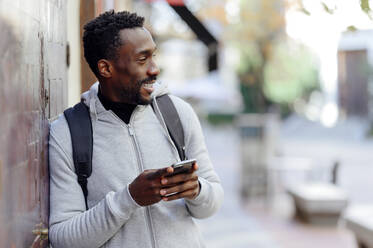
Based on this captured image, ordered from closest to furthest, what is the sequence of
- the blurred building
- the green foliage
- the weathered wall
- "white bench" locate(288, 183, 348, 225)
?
the weathered wall → "white bench" locate(288, 183, 348, 225) → the green foliage → the blurred building

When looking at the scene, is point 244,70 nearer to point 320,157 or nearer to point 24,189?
point 320,157

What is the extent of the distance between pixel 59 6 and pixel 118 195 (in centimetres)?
105

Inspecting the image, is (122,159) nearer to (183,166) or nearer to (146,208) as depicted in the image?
(146,208)

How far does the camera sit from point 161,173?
2.16 metres

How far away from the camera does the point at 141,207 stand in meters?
2.41

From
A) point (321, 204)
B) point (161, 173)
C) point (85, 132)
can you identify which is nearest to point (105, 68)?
point (85, 132)

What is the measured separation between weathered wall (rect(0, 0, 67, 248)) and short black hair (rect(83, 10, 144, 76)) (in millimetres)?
172

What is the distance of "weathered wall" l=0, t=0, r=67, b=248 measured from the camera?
1.86m

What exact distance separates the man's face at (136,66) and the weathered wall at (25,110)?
29 cm

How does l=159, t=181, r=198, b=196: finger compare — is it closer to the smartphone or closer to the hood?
the smartphone

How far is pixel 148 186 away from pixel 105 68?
1.75 ft

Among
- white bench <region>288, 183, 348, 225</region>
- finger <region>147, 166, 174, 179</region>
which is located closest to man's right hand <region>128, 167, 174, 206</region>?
finger <region>147, 166, 174, 179</region>

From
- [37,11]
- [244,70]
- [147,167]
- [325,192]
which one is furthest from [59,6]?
[244,70]

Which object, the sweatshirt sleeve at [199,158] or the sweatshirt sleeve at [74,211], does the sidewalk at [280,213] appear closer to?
the sweatshirt sleeve at [199,158]
